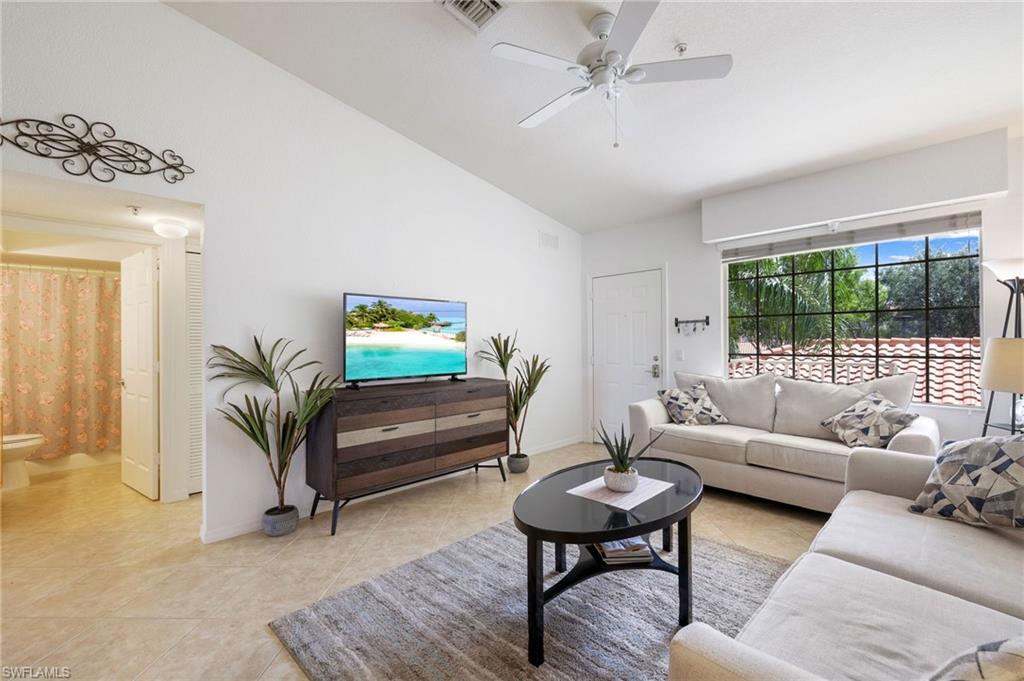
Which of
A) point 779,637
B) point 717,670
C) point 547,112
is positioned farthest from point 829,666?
point 547,112

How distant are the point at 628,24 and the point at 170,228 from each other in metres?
3.02

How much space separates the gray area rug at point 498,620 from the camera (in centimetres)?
160

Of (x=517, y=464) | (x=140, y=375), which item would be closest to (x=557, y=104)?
(x=517, y=464)

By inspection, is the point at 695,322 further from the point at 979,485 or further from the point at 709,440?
the point at 979,485

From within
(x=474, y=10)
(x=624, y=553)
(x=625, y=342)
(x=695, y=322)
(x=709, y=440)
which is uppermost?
(x=474, y=10)

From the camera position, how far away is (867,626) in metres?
1.12

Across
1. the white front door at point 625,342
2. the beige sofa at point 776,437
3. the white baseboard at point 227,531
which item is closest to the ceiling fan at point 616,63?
the beige sofa at point 776,437

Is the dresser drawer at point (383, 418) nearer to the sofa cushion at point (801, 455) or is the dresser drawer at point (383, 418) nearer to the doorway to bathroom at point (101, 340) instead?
the doorway to bathroom at point (101, 340)

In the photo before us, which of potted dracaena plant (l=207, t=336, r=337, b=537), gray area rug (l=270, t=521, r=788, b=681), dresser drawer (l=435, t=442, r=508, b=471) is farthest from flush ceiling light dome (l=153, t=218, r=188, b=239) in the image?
gray area rug (l=270, t=521, r=788, b=681)

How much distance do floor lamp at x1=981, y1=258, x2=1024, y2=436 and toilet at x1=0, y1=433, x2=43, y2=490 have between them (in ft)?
22.0

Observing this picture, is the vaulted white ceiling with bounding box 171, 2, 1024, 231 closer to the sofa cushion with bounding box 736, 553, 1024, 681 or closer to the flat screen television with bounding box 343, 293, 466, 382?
the flat screen television with bounding box 343, 293, 466, 382

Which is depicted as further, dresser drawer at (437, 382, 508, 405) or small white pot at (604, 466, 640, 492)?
dresser drawer at (437, 382, 508, 405)

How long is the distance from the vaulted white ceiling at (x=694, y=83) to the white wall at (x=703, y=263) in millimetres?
594

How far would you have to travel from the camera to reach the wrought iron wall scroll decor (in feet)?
6.91
